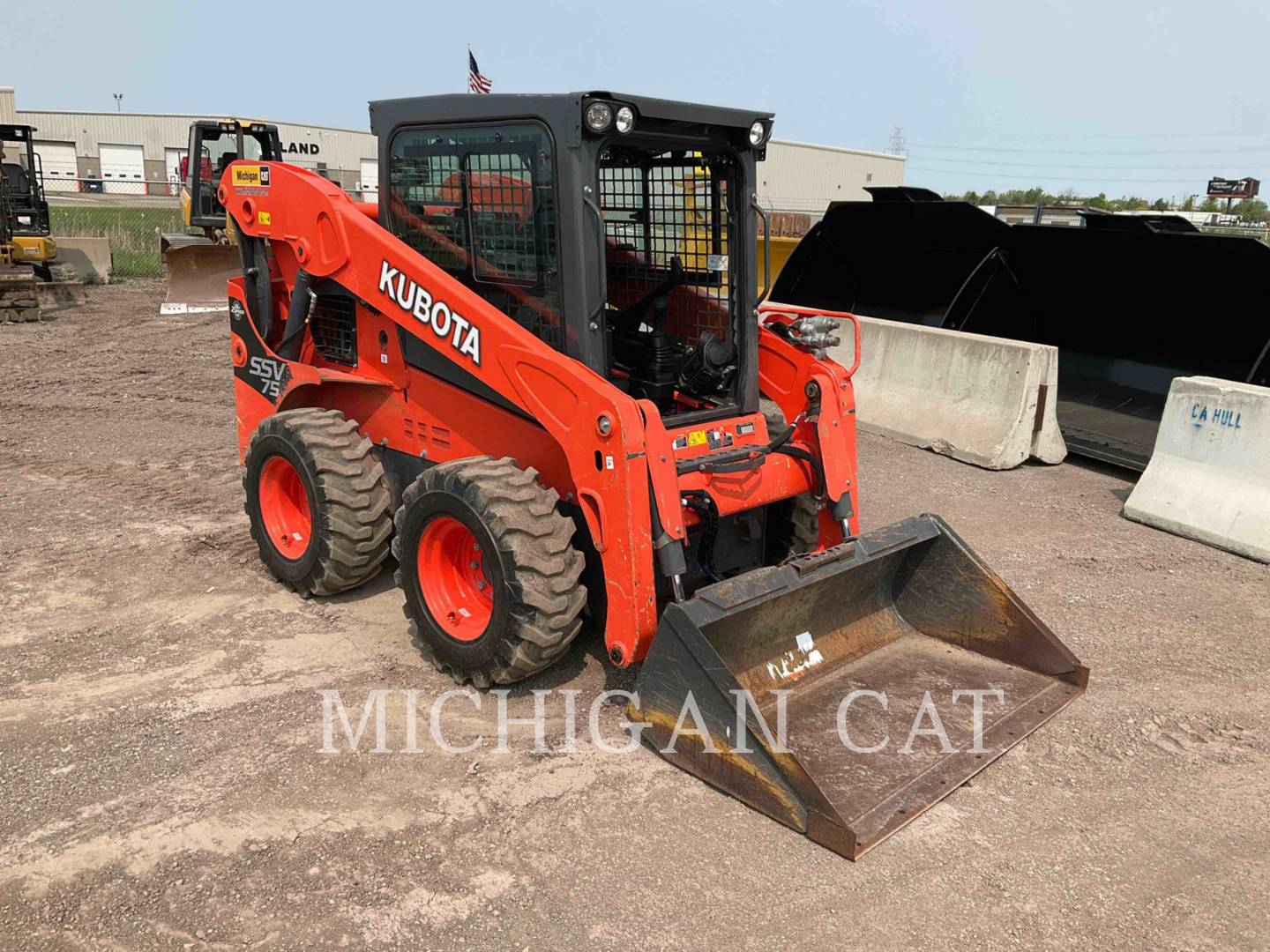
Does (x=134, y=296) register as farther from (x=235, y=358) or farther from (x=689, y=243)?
(x=689, y=243)

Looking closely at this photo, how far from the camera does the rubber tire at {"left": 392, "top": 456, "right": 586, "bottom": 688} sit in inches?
151

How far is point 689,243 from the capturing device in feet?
15.4

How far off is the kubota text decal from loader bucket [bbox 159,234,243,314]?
11.0 metres

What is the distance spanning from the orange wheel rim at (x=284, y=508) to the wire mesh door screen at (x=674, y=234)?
194 cm

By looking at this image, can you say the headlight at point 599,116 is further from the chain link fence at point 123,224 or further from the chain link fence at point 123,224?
the chain link fence at point 123,224

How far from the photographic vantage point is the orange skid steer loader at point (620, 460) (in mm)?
3734

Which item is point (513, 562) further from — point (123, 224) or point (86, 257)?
point (123, 224)

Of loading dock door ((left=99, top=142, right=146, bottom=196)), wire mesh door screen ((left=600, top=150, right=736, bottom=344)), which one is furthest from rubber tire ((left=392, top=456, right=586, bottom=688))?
loading dock door ((left=99, top=142, right=146, bottom=196))

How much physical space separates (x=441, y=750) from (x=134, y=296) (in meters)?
14.7

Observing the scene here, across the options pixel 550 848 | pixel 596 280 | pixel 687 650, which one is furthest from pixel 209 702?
pixel 596 280

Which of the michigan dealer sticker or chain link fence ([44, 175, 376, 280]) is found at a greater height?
chain link fence ([44, 175, 376, 280])

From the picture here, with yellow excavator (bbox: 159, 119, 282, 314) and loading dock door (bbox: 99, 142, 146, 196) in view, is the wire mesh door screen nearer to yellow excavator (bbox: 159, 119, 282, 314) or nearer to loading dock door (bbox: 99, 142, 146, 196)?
yellow excavator (bbox: 159, 119, 282, 314)

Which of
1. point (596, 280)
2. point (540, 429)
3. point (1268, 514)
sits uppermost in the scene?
point (596, 280)

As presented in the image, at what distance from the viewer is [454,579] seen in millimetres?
4402
